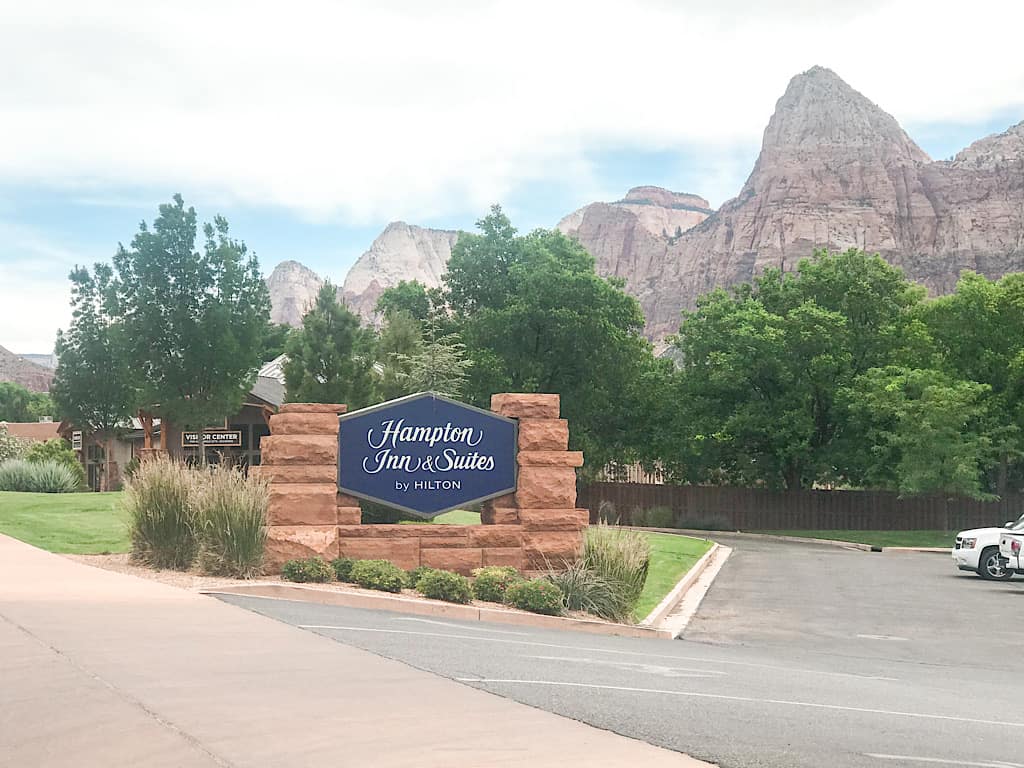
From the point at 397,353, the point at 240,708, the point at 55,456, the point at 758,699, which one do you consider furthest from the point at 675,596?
the point at 397,353

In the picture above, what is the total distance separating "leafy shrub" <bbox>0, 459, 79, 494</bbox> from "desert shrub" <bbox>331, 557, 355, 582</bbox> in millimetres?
17087

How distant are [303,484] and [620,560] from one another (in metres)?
4.84

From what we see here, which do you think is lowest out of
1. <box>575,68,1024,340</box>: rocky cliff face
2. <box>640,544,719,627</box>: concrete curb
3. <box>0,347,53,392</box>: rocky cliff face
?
<box>640,544,719,627</box>: concrete curb

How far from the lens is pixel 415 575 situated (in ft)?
52.0

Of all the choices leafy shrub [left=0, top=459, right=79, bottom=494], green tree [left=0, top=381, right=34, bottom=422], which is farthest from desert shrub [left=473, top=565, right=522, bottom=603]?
green tree [left=0, top=381, right=34, bottom=422]

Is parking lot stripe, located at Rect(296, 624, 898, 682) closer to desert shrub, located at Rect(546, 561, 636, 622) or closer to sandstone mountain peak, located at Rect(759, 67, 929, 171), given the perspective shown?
desert shrub, located at Rect(546, 561, 636, 622)

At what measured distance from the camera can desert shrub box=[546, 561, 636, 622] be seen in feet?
51.1

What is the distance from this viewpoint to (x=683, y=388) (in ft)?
178

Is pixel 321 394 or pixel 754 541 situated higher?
pixel 321 394

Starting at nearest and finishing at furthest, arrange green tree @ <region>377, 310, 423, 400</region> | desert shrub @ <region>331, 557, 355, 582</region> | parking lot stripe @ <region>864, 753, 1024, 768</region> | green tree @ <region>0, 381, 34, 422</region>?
parking lot stripe @ <region>864, 753, 1024, 768</region>
desert shrub @ <region>331, 557, 355, 582</region>
green tree @ <region>377, 310, 423, 400</region>
green tree @ <region>0, 381, 34, 422</region>

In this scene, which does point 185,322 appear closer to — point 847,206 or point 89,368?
point 89,368

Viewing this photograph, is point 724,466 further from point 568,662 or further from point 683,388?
point 568,662

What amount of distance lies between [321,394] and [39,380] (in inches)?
6343

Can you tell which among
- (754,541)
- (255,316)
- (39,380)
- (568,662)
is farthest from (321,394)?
(39,380)
